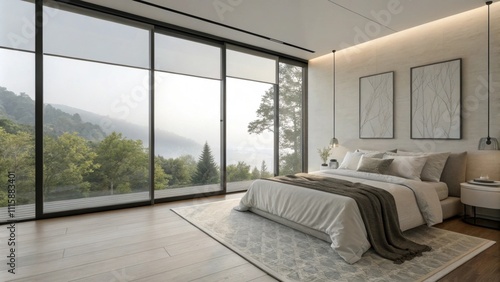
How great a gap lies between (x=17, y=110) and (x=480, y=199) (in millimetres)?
5866

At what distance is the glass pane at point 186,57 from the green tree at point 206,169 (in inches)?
53.6

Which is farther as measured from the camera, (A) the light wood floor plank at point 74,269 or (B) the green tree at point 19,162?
(B) the green tree at point 19,162

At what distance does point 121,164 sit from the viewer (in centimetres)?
402

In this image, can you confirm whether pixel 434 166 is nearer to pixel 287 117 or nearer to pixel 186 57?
pixel 287 117

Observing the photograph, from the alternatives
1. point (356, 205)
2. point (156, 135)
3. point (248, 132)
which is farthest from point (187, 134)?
point (356, 205)

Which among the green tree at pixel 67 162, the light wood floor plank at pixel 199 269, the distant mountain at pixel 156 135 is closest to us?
the light wood floor plank at pixel 199 269

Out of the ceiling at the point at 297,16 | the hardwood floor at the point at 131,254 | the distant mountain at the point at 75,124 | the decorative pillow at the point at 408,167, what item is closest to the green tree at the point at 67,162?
the distant mountain at the point at 75,124

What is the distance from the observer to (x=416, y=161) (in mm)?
3641

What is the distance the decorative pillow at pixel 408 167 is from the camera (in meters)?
3.59

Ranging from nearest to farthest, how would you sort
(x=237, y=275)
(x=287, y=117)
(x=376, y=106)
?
(x=237, y=275) → (x=376, y=106) → (x=287, y=117)

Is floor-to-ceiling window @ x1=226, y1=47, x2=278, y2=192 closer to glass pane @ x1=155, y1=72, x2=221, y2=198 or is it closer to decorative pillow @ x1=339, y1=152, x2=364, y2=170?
glass pane @ x1=155, y1=72, x2=221, y2=198

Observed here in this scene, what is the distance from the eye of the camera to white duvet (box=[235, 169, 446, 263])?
237 centimetres

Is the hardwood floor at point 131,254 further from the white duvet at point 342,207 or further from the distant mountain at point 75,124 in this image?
the distant mountain at point 75,124

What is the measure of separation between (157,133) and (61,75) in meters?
1.51
